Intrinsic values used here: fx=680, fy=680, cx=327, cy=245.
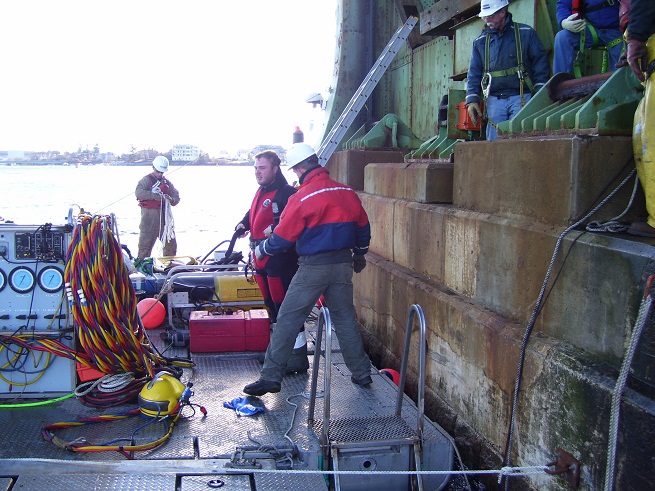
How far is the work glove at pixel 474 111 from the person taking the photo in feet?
21.2

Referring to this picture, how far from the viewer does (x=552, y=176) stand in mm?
4148

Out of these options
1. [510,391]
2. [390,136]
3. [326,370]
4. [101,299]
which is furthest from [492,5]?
[101,299]

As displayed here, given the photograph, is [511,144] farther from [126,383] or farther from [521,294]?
[126,383]

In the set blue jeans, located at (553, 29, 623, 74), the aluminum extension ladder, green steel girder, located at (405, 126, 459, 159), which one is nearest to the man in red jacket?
green steel girder, located at (405, 126, 459, 159)

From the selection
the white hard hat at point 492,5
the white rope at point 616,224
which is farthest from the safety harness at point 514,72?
the white rope at point 616,224

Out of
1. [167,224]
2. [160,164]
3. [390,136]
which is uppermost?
[390,136]

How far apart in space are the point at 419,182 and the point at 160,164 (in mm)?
6953

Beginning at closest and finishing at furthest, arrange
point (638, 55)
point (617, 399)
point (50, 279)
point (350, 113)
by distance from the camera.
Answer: point (617, 399), point (638, 55), point (50, 279), point (350, 113)

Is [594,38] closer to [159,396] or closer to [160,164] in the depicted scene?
[159,396]

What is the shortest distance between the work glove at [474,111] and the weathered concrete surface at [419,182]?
55cm

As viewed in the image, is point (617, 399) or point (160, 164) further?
point (160, 164)

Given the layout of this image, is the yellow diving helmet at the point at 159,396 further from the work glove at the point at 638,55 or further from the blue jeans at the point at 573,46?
the blue jeans at the point at 573,46

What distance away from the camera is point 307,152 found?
5742 mm

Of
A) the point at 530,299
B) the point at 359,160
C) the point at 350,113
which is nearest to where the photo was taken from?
the point at 530,299
